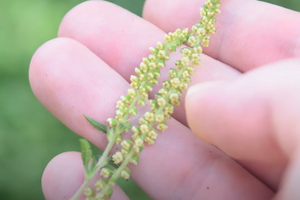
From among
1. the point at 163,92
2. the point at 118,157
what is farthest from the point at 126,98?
the point at 118,157

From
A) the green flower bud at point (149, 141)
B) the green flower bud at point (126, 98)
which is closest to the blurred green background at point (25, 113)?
Result: the green flower bud at point (149, 141)

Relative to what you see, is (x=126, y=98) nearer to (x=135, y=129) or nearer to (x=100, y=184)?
(x=135, y=129)

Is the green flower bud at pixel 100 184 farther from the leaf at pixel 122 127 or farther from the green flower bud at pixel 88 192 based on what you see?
the leaf at pixel 122 127

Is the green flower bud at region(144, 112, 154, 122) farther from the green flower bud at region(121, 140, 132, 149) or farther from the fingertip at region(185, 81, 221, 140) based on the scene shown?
the fingertip at region(185, 81, 221, 140)

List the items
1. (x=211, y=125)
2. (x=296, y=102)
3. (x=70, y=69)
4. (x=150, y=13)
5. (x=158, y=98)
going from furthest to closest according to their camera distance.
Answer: (x=150, y=13), (x=70, y=69), (x=158, y=98), (x=211, y=125), (x=296, y=102)

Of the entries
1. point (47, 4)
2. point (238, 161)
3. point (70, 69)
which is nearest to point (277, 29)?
point (238, 161)

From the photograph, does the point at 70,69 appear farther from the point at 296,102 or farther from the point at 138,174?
the point at 296,102
